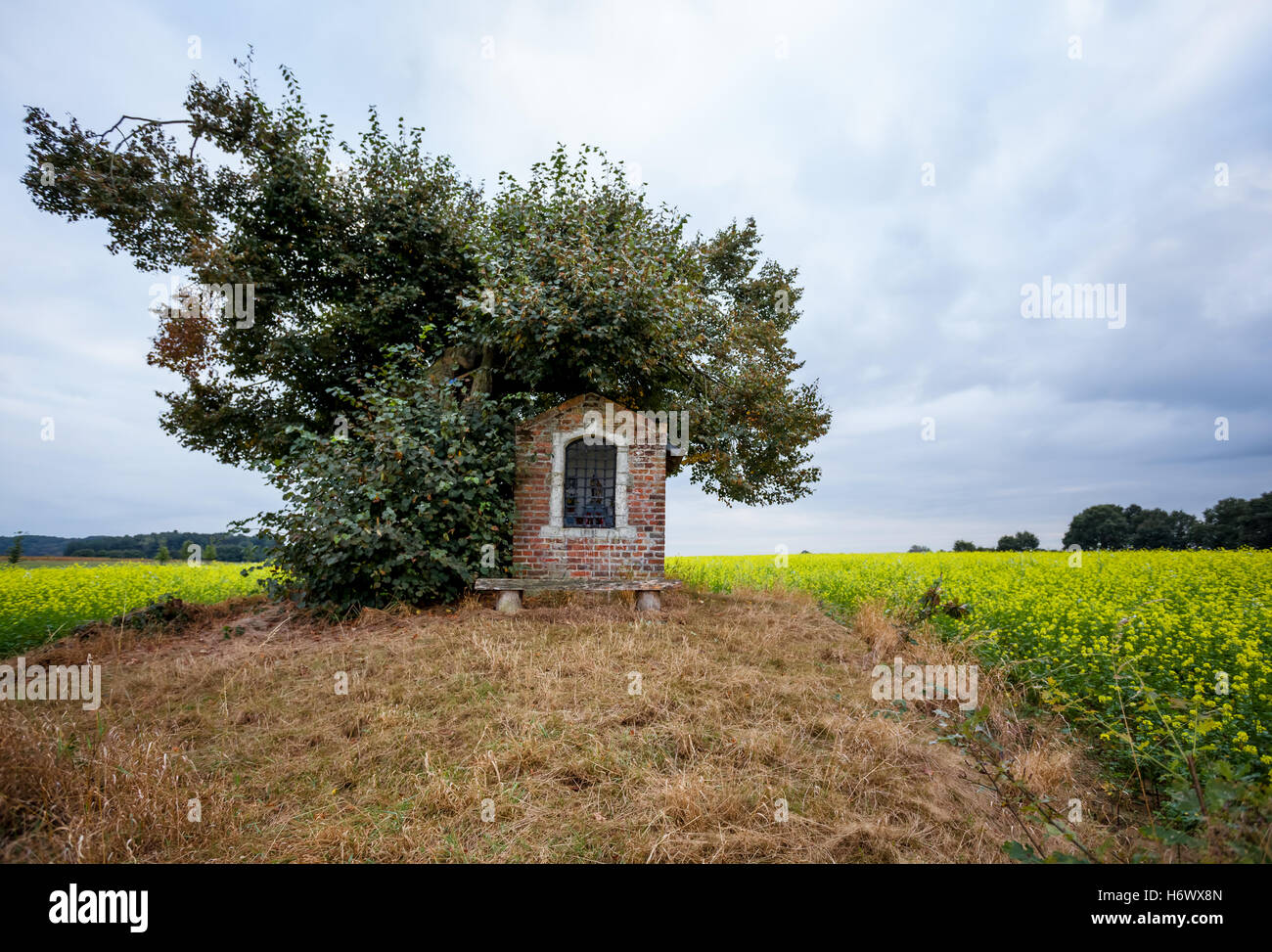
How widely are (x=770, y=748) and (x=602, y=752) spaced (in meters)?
1.46

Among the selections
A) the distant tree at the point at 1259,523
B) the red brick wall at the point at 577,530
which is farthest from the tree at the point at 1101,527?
the red brick wall at the point at 577,530

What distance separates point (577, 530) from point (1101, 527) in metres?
38.5

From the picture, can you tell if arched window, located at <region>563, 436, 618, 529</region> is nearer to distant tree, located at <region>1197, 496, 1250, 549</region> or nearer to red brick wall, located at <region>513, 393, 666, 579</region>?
red brick wall, located at <region>513, 393, 666, 579</region>

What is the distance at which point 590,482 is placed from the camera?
1223cm

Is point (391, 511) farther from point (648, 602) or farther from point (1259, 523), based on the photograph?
point (1259, 523)

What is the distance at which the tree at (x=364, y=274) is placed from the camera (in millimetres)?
12445

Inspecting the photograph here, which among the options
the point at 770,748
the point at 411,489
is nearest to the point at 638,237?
the point at 411,489

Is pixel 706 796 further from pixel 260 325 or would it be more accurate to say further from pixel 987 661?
pixel 260 325

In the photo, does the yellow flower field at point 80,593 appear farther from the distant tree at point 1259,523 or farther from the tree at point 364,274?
the distant tree at point 1259,523

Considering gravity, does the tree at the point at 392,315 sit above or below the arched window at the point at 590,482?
above

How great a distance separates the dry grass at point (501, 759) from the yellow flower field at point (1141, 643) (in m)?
0.81

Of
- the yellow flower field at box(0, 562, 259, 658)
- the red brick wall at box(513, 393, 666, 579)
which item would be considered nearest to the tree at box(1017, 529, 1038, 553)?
the red brick wall at box(513, 393, 666, 579)
